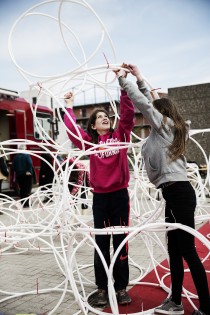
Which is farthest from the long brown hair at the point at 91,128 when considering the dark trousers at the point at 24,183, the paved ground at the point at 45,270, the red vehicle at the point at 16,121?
the red vehicle at the point at 16,121

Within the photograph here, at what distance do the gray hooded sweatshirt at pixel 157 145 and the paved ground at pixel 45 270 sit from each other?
2.34 ft

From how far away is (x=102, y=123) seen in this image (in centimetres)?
291

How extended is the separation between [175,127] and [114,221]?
896 mm

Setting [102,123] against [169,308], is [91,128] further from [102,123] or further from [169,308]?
[169,308]

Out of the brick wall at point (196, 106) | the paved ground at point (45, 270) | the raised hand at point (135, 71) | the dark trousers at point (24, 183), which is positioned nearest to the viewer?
the raised hand at point (135, 71)

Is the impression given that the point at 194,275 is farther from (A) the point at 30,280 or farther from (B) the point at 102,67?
(A) the point at 30,280

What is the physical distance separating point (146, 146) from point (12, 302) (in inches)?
64.8

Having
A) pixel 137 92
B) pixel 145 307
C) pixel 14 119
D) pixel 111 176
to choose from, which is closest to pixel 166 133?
pixel 137 92

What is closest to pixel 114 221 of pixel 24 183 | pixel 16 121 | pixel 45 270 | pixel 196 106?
pixel 45 270

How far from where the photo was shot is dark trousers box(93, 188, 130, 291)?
110 inches

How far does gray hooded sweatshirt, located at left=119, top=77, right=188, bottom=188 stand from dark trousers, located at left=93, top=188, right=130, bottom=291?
18.4 inches

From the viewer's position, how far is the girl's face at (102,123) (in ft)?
9.56

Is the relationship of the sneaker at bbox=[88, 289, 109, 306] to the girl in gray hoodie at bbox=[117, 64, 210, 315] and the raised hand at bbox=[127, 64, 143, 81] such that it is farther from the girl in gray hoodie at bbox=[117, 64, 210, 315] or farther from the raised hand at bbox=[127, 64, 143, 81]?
the raised hand at bbox=[127, 64, 143, 81]

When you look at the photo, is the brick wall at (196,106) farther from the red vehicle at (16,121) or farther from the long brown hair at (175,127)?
the long brown hair at (175,127)
